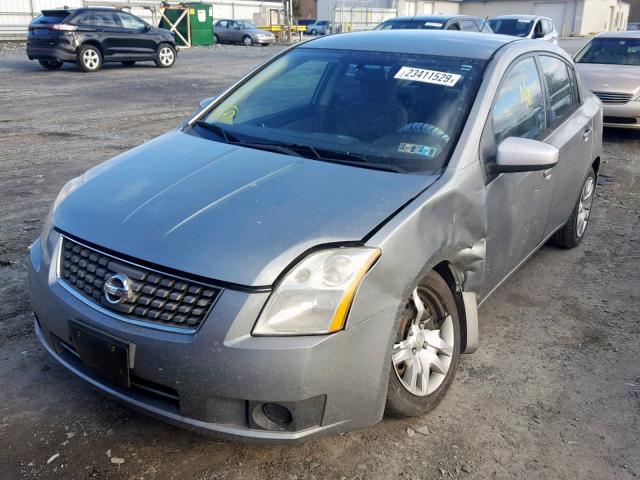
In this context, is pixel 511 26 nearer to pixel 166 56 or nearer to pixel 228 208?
pixel 166 56

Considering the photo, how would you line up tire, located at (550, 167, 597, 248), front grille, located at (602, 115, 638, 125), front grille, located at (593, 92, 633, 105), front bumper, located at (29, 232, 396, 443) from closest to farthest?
front bumper, located at (29, 232, 396, 443) → tire, located at (550, 167, 597, 248) → front grille, located at (593, 92, 633, 105) → front grille, located at (602, 115, 638, 125)

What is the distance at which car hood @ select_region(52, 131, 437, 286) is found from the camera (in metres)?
2.37

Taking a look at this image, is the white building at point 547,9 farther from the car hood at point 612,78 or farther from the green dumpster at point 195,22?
the car hood at point 612,78

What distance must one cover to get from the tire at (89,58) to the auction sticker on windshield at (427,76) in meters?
15.5

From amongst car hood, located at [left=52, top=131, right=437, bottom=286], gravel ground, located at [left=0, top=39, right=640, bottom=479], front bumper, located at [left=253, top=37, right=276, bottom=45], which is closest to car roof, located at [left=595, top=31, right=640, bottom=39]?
gravel ground, located at [left=0, top=39, right=640, bottom=479]

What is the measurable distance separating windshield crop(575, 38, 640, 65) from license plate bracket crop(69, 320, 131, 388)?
10.7 m

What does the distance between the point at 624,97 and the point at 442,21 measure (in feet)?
16.9

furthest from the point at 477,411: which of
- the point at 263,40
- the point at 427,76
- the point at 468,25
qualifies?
the point at 263,40

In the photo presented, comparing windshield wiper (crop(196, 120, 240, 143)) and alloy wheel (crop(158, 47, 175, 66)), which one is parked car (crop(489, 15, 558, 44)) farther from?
windshield wiper (crop(196, 120, 240, 143))

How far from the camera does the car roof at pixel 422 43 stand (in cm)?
360

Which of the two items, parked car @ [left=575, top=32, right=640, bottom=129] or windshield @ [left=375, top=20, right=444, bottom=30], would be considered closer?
parked car @ [left=575, top=32, right=640, bottom=129]

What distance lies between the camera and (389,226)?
A: 8.26ft

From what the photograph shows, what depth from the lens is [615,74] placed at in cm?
998

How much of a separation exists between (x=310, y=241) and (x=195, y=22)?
1184 inches
